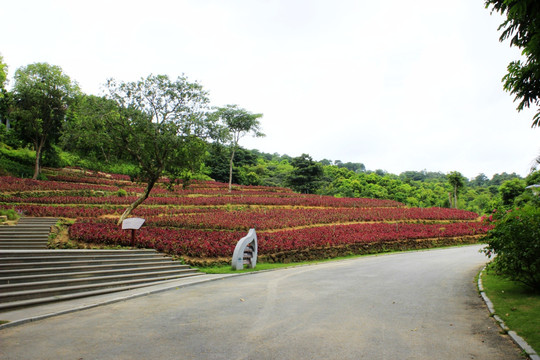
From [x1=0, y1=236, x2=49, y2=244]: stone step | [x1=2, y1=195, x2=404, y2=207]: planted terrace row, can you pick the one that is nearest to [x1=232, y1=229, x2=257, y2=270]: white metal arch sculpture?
[x1=0, y1=236, x2=49, y2=244]: stone step

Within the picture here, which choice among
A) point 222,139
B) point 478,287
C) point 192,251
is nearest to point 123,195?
point 222,139

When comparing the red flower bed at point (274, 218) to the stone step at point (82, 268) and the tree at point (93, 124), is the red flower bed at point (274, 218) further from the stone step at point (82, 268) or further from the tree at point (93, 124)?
the stone step at point (82, 268)

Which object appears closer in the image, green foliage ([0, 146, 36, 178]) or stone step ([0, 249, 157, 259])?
stone step ([0, 249, 157, 259])

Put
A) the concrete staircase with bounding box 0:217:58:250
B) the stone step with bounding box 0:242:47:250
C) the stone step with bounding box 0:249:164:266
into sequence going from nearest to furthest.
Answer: the stone step with bounding box 0:249:164:266 → the stone step with bounding box 0:242:47:250 → the concrete staircase with bounding box 0:217:58:250

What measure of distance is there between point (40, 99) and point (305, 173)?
31.4m

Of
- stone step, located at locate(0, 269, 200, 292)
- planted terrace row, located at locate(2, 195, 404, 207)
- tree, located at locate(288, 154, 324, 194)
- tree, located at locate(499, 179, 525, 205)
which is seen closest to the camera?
stone step, located at locate(0, 269, 200, 292)

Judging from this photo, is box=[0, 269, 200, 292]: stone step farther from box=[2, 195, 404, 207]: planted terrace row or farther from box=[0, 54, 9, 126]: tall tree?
box=[0, 54, 9, 126]: tall tree

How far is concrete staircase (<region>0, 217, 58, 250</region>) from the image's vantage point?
483 inches

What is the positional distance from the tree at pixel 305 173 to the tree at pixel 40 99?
27690 millimetres

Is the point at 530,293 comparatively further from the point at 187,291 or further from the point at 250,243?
the point at 250,243

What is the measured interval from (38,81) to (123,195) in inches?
535

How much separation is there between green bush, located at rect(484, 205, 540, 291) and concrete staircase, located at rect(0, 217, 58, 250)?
1476 centimetres

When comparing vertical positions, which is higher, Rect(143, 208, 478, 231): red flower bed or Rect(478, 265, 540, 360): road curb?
Rect(143, 208, 478, 231): red flower bed

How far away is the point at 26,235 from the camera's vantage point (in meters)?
13.3
